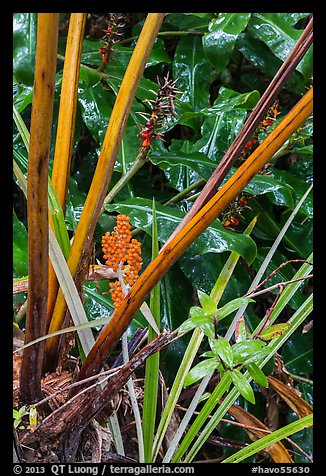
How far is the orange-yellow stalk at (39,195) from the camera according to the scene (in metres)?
0.38

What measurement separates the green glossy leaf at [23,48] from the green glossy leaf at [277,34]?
1.27 feet

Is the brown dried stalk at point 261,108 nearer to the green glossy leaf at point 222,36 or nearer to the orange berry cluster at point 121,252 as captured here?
the orange berry cluster at point 121,252

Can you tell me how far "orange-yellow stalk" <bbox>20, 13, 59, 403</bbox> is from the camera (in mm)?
379

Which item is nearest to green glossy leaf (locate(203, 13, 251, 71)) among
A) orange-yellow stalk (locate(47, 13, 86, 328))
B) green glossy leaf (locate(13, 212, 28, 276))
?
orange-yellow stalk (locate(47, 13, 86, 328))

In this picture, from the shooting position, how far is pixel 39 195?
0.42m

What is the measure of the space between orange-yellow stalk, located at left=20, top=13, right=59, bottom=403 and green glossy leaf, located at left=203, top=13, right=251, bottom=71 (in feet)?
1.58

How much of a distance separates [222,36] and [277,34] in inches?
4.6

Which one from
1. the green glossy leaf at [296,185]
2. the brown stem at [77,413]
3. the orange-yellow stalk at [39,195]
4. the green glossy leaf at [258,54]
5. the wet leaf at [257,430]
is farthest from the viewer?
the green glossy leaf at [258,54]

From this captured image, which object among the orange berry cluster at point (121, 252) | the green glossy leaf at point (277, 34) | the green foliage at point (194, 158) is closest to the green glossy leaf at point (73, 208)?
the green foliage at point (194, 158)

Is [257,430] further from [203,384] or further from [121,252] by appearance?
[121,252]

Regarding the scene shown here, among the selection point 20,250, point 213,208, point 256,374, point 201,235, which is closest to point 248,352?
point 256,374

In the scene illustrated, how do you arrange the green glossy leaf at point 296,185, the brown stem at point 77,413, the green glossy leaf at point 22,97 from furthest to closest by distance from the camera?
the green glossy leaf at point 296,185 → the green glossy leaf at point 22,97 → the brown stem at point 77,413
